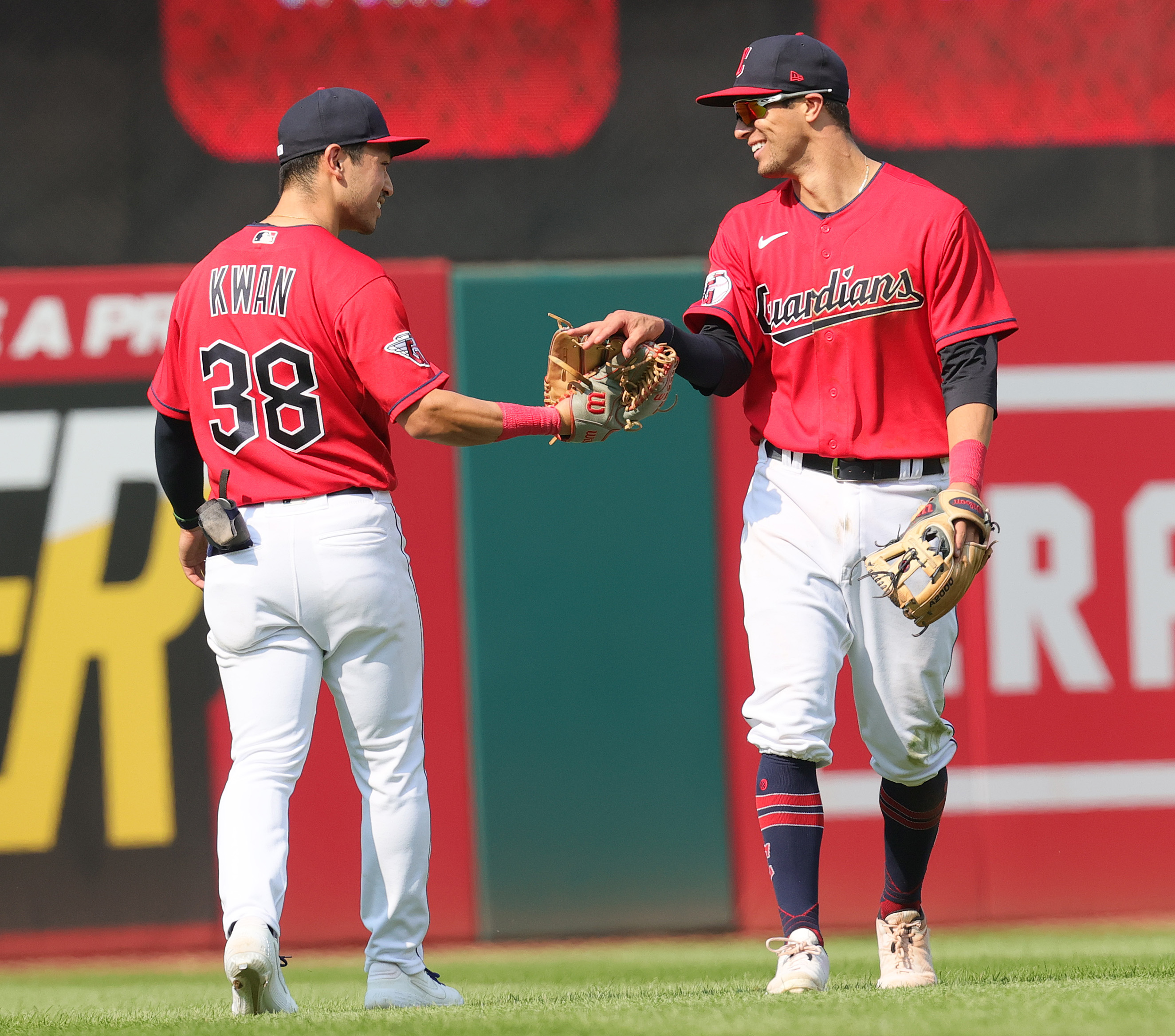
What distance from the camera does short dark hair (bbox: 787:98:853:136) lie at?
2721 millimetres

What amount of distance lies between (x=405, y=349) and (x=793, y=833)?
3.62ft

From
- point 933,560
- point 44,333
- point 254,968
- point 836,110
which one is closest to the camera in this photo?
point 254,968

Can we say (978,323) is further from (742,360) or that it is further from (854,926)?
(854,926)

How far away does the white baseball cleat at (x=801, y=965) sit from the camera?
243 cm

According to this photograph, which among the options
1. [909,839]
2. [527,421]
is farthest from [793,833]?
[527,421]

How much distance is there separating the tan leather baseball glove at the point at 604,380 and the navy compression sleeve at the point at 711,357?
0.11 feet

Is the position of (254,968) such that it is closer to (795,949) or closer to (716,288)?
(795,949)

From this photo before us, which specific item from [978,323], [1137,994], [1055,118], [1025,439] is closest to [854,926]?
[1025,439]

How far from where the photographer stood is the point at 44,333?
4043 mm

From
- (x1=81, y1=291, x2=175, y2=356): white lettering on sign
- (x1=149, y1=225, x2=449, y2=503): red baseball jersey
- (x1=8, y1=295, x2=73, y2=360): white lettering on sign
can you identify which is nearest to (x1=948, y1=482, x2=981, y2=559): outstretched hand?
(x1=149, y1=225, x2=449, y2=503): red baseball jersey

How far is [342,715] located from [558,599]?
1560mm

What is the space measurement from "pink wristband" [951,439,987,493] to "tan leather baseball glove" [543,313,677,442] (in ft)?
1.75

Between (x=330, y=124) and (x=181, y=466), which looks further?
(x=181, y=466)

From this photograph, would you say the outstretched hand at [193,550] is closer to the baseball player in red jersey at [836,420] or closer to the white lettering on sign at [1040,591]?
the baseball player in red jersey at [836,420]
